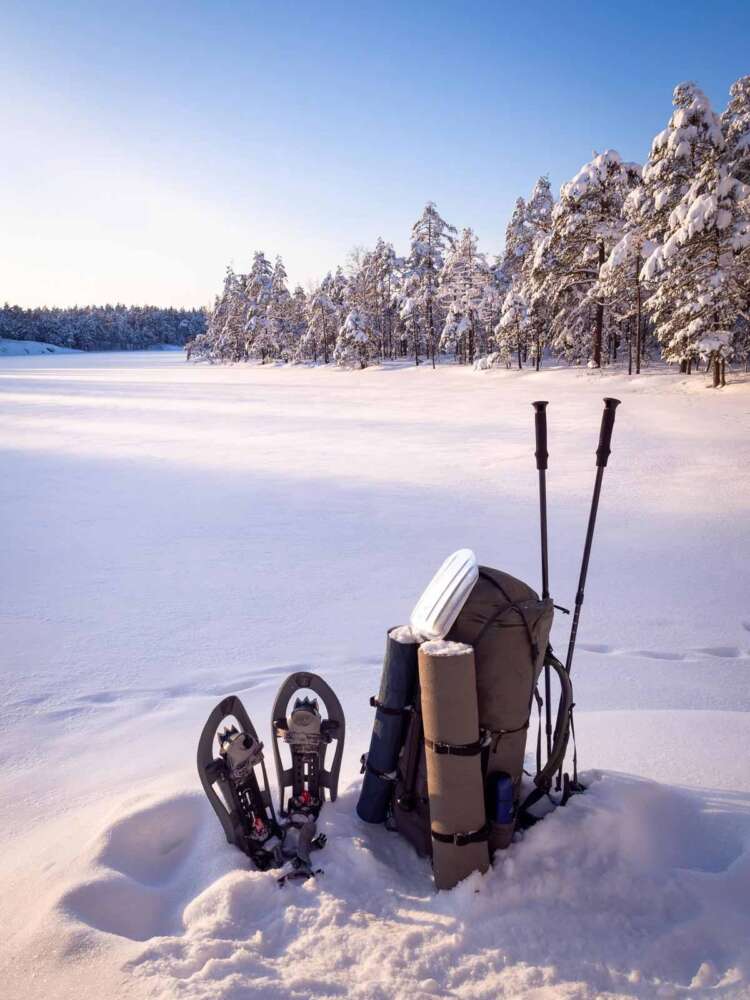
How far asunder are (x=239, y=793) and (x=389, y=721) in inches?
26.8

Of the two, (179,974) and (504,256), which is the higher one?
(504,256)

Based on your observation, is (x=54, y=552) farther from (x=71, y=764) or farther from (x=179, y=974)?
(x=179, y=974)

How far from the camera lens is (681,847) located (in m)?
2.30

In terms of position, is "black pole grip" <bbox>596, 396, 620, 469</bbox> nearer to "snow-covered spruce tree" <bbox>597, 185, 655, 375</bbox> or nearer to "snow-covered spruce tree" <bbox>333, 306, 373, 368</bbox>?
"snow-covered spruce tree" <bbox>597, 185, 655, 375</bbox>

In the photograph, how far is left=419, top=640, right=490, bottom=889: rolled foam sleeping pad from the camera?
2.15 m

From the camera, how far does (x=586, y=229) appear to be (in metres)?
27.6

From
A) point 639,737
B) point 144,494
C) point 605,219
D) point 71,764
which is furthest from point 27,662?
point 605,219

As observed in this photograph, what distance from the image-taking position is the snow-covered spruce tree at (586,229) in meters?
26.1

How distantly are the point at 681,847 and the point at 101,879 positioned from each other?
7.24 feet

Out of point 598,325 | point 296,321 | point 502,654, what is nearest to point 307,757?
point 502,654

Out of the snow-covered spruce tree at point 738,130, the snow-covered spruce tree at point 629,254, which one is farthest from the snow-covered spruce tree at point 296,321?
the snow-covered spruce tree at point 738,130

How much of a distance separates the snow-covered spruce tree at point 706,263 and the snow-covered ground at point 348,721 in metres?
10.2

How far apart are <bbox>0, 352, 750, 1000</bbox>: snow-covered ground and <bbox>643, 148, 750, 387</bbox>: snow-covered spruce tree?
402 inches

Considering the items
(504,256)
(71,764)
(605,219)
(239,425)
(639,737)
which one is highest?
(504,256)
